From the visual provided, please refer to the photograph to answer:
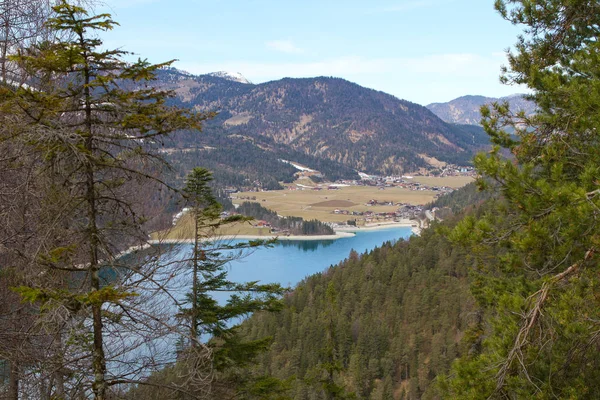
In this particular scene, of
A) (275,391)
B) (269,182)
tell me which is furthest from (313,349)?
(269,182)

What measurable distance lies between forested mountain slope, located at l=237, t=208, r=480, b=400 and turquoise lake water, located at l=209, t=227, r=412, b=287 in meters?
9.27

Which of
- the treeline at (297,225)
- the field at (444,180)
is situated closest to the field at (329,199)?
the treeline at (297,225)

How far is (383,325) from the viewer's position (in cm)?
3234

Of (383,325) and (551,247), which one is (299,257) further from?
(551,247)

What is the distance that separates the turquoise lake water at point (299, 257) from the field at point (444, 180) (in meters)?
82.3

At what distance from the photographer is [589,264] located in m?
3.83

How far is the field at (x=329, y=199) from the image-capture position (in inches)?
4254

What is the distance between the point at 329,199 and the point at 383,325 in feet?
340

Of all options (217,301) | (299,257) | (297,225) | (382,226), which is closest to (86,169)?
(217,301)

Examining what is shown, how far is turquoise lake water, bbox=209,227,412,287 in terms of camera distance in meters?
52.4

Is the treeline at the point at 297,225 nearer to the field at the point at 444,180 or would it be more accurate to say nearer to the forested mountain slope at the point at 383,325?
the forested mountain slope at the point at 383,325

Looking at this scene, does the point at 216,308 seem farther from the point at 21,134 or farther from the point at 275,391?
the point at 21,134

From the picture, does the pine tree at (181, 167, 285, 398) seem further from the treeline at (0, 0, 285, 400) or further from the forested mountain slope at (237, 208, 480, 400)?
the forested mountain slope at (237, 208, 480, 400)

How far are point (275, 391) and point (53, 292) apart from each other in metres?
5.10
